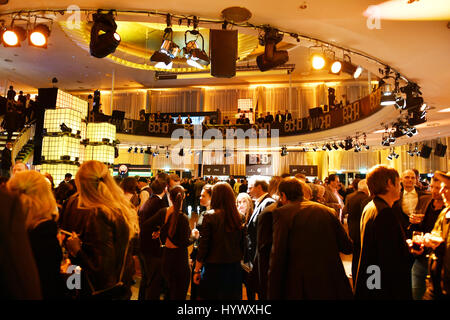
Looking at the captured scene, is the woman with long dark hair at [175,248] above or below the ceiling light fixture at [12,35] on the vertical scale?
below

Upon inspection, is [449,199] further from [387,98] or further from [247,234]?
[387,98]

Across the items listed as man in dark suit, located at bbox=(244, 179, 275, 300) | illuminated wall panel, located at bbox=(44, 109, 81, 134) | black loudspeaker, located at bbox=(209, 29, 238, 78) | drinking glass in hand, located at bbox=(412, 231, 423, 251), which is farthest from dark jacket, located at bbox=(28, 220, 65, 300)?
illuminated wall panel, located at bbox=(44, 109, 81, 134)

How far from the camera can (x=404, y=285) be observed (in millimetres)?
1870

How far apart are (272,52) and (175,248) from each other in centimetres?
359

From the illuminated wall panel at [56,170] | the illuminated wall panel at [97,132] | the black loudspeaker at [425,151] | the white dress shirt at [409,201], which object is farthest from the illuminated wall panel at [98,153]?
the black loudspeaker at [425,151]

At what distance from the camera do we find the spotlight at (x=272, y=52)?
4.94 metres

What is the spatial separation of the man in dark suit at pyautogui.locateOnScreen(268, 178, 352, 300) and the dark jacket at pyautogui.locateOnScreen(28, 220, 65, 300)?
1.35m

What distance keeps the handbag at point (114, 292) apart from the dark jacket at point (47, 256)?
0.21 metres

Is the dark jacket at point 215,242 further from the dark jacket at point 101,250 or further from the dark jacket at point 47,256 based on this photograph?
the dark jacket at point 47,256

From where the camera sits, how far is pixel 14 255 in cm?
99

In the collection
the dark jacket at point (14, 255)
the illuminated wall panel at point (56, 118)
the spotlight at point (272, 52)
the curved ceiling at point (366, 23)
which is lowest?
the dark jacket at point (14, 255)

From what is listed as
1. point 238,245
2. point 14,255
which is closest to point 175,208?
point 238,245
